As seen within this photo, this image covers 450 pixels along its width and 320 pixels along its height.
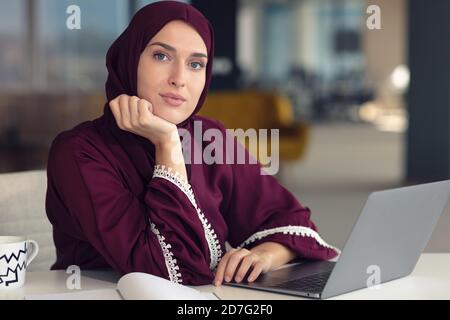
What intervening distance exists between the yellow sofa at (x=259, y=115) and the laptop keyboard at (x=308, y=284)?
713cm

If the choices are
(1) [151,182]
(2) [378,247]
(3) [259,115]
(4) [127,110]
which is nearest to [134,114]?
(4) [127,110]

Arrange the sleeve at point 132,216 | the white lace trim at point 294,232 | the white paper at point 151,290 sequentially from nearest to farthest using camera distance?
1. the white paper at point 151,290
2. the sleeve at point 132,216
3. the white lace trim at point 294,232

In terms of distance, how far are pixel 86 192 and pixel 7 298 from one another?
240 mm

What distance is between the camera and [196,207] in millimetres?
1572

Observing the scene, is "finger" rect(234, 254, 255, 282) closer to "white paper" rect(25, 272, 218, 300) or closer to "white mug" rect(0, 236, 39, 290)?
"white paper" rect(25, 272, 218, 300)

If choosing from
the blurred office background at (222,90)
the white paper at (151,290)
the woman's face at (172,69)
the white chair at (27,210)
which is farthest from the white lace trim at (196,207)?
the blurred office background at (222,90)

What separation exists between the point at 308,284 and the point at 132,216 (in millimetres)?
346

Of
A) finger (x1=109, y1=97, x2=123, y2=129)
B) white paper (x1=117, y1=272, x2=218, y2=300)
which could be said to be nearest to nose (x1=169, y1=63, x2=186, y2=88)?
finger (x1=109, y1=97, x2=123, y2=129)

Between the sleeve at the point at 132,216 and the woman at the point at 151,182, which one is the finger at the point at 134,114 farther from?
the sleeve at the point at 132,216

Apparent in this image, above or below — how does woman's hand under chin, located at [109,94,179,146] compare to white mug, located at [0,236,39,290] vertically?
above

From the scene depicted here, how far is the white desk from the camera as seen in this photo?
1.38 meters

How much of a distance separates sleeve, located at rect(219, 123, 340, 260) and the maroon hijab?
17cm

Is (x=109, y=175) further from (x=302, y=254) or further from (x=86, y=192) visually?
(x=302, y=254)

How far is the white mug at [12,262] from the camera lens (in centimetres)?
136
